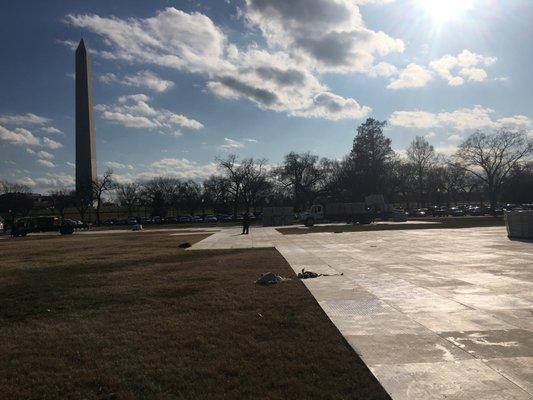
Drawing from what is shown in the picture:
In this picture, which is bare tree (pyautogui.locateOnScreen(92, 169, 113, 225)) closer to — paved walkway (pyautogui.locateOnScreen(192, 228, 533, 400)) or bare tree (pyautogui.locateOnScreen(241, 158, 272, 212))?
bare tree (pyautogui.locateOnScreen(241, 158, 272, 212))

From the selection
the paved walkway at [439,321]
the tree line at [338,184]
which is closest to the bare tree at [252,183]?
the tree line at [338,184]

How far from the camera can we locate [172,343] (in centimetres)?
618

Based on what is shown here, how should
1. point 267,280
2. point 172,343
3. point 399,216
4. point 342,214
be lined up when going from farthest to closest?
point 399,216 < point 342,214 < point 267,280 < point 172,343

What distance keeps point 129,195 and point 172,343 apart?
365 feet

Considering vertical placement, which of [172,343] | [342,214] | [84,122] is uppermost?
[84,122]

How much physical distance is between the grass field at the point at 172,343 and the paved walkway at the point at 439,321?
1.26ft

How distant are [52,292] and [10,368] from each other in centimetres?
549

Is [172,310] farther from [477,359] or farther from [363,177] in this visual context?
[363,177]

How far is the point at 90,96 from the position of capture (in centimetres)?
7581

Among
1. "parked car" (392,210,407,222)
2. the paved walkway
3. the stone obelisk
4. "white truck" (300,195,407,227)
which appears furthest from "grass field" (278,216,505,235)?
the stone obelisk

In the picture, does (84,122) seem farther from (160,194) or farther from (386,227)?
(386,227)

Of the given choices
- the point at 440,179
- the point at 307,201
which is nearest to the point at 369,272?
the point at 307,201

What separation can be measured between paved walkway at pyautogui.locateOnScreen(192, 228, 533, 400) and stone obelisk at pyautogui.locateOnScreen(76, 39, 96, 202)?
2759 inches

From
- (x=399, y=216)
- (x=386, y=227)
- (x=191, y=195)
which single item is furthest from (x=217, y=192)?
(x=386, y=227)
